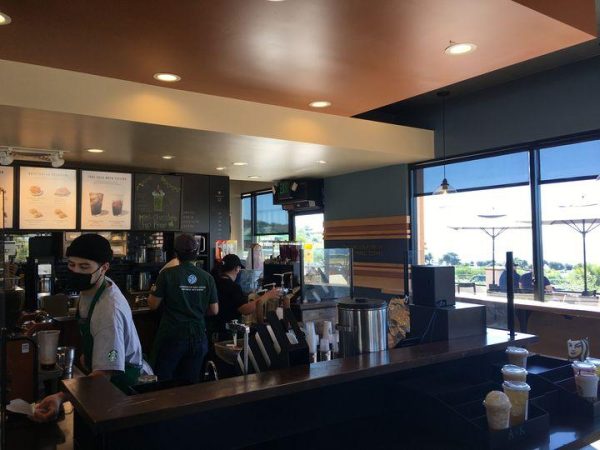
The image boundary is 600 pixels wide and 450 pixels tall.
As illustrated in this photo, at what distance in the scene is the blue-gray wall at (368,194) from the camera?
585cm

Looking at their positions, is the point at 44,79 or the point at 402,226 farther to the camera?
the point at 402,226

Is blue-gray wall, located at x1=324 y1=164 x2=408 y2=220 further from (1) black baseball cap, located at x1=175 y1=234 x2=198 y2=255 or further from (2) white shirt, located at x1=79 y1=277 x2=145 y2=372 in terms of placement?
(2) white shirt, located at x1=79 y1=277 x2=145 y2=372

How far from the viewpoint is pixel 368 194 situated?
247 inches

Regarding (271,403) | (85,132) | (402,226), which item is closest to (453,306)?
(271,403)

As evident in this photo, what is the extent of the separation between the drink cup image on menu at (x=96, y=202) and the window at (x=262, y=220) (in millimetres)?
3079

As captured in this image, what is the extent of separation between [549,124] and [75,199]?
187 inches

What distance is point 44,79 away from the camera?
3123 mm

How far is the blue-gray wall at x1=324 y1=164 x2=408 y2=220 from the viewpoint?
19.2 feet

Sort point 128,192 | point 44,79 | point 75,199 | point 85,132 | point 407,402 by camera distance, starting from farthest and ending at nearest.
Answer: point 128,192
point 75,199
point 85,132
point 44,79
point 407,402

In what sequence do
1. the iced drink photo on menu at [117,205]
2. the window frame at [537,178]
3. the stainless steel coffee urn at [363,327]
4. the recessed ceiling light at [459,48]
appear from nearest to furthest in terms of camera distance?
the stainless steel coffee urn at [363,327], the recessed ceiling light at [459,48], the window frame at [537,178], the iced drink photo on menu at [117,205]

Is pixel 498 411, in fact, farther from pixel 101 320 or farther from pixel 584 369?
pixel 101 320

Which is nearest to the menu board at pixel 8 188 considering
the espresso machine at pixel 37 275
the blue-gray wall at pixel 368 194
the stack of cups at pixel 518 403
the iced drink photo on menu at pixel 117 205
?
the espresso machine at pixel 37 275

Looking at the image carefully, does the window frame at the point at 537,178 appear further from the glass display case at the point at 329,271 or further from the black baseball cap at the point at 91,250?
the black baseball cap at the point at 91,250

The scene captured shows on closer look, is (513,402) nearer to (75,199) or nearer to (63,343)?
(63,343)
